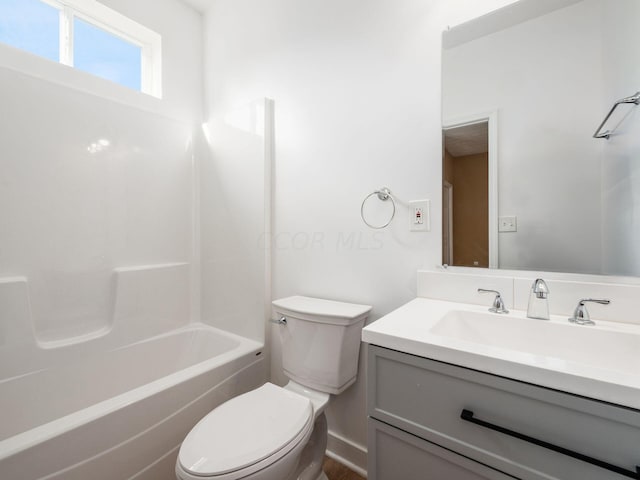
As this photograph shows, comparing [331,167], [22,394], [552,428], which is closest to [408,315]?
[552,428]

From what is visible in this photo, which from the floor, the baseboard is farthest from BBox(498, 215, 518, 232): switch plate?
the floor

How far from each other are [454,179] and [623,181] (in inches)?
19.5

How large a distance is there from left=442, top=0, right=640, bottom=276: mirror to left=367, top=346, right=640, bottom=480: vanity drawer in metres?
0.59

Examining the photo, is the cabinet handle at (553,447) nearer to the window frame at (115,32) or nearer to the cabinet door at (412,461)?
the cabinet door at (412,461)

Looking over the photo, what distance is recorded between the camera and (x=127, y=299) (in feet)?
5.82

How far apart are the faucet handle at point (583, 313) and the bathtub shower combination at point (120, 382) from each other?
1467mm

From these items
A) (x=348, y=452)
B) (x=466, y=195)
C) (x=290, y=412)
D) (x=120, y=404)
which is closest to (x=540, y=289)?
A: (x=466, y=195)

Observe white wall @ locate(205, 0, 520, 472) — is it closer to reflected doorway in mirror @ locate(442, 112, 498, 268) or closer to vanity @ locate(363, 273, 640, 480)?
reflected doorway in mirror @ locate(442, 112, 498, 268)

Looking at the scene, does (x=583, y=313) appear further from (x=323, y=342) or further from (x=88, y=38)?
(x=88, y=38)

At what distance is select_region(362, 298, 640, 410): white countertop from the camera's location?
554mm

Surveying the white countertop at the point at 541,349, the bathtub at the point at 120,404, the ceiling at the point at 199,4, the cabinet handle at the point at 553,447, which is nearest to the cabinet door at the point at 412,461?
the cabinet handle at the point at 553,447

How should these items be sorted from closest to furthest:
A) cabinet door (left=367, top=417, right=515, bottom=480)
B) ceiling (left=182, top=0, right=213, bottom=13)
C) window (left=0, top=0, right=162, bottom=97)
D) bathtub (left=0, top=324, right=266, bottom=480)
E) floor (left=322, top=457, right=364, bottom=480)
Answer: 1. cabinet door (left=367, top=417, right=515, bottom=480)
2. bathtub (left=0, top=324, right=266, bottom=480)
3. floor (left=322, top=457, right=364, bottom=480)
4. window (left=0, top=0, right=162, bottom=97)
5. ceiling (left=182, top=0, right=213, bottom=13)

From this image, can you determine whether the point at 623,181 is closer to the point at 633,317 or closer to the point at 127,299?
the point at 633,317

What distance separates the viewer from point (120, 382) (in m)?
1.67
